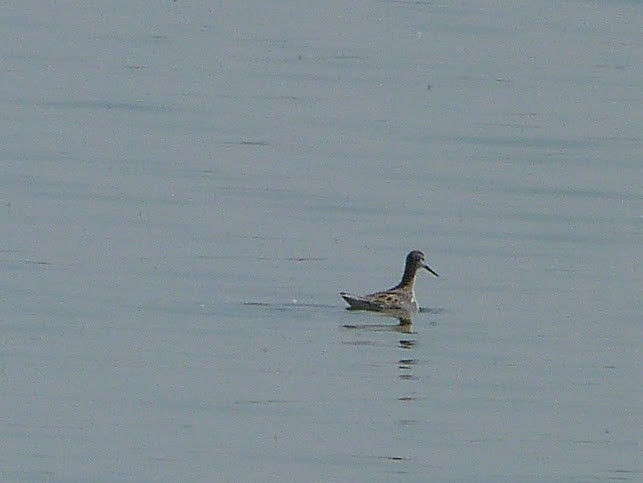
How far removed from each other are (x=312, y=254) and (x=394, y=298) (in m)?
1.46

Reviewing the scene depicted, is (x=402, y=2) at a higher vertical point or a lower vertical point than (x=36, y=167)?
higher

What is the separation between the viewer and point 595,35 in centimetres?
2850

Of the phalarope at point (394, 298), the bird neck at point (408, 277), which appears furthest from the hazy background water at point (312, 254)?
the bird neck at point (408, 277)

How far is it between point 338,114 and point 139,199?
16.4 feet

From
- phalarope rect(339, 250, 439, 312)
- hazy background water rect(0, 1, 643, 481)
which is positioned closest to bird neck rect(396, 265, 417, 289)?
phalarope rect(339, 250, 439, 312)

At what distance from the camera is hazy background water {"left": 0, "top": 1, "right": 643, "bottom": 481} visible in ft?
35.3

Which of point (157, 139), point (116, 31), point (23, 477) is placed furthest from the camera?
point (116, 31)

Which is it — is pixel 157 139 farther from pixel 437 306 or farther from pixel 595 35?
pixel 595 35

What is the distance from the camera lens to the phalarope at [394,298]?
1378 centimetres

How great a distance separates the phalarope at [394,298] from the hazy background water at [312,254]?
0.32 ft

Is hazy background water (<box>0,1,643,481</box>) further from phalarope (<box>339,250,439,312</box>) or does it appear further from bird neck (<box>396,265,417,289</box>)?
bird neck (<box>396,265,417,289</box>)

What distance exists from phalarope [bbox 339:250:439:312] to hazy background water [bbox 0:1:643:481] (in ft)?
0.32

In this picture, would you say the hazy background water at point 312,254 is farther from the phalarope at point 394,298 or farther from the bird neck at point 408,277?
the bird neck at point 408,277

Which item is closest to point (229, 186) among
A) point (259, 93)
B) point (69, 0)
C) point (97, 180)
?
point (97, 180)
